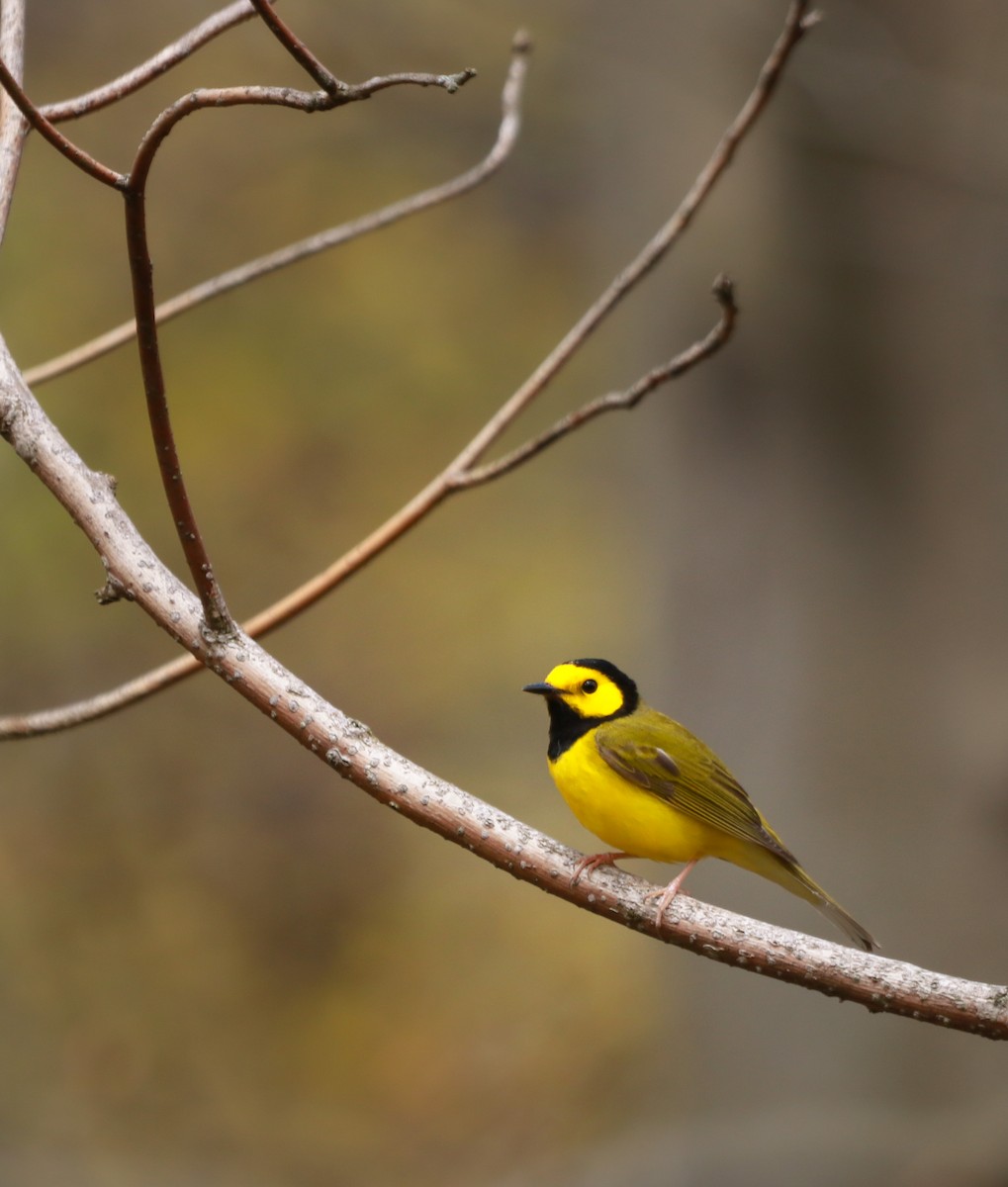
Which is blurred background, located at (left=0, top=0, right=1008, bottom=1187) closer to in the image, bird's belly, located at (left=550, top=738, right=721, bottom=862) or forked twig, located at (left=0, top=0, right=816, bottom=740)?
bird's belly, located at (left=550, top=738, right=721, bottom=862)

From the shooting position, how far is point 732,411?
4117 millimetres

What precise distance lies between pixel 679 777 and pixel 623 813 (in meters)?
0.16

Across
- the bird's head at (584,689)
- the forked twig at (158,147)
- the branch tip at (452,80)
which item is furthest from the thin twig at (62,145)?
the bird's head at (584,689)

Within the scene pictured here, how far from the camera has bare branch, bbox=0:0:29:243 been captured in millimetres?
2031

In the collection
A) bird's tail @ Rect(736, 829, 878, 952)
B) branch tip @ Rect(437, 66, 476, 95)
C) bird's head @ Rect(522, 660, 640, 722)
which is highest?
branch tip @ Rect(437, 66, 476, 95)

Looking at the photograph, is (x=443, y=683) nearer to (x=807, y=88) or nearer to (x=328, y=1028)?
(x=328, y=1028)

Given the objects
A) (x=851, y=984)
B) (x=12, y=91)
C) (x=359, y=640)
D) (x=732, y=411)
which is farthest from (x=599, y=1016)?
(x=12, y=91)

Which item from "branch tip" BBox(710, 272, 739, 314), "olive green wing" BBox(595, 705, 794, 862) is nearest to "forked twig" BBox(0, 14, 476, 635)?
"branch tip" BBox(710, 272, 739, 314)

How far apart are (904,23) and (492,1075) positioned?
6163 millimetres

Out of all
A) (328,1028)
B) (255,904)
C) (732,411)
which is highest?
(732,411)

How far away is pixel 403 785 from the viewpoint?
171cm

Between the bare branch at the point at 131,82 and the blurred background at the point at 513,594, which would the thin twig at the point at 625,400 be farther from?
the blurred background at the point at 513,594

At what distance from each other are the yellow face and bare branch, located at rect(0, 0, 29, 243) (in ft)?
4.44

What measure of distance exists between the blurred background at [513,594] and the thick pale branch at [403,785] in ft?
7.17
